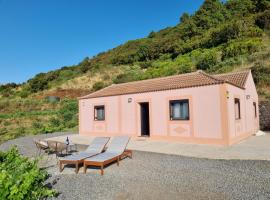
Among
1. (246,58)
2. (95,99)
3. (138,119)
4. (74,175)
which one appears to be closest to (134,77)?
(246,58)

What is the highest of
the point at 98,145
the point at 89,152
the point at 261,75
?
the point at 261,75

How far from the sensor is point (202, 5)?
47.9 meters

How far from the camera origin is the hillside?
24.4m

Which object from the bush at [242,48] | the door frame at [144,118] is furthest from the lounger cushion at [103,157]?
the bush at [242,48]

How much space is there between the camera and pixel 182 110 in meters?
12.9

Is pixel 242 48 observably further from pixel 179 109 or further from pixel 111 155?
pixel 111 155

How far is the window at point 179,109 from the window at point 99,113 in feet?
18.9

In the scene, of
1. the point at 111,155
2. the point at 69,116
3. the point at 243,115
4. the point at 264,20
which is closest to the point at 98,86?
the point at 69,116

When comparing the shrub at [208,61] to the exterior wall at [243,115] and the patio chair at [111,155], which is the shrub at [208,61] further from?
the patio chair at [111,155]

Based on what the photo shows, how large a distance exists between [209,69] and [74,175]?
25.3 m

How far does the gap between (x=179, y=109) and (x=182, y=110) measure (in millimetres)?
197

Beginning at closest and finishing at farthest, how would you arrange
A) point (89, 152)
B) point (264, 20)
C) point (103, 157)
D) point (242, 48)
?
point (103, 157)
point (89, 152)
point (242, 48)
point (264, 20)

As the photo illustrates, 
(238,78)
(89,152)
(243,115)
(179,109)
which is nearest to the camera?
(89,152)

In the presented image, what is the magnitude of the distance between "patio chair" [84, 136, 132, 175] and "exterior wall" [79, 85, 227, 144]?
4648 millimetres
